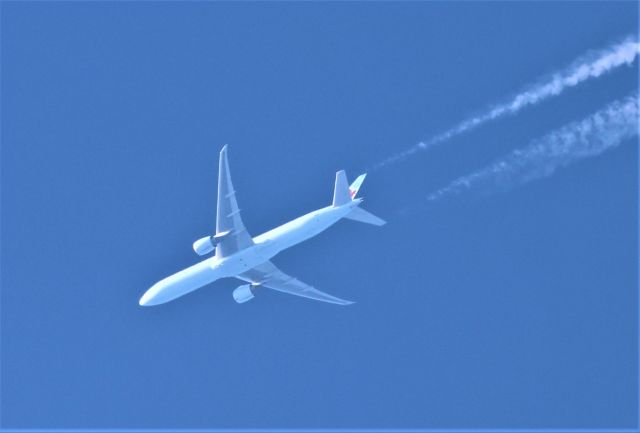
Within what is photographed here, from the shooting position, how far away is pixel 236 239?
44.7 meters

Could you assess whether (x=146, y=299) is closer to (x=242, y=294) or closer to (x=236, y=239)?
(x=242, y=294)

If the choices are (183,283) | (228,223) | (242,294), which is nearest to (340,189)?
(228,223)

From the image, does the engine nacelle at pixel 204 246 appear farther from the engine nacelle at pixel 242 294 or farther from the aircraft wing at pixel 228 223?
the engine nacelle at pixel 242 294

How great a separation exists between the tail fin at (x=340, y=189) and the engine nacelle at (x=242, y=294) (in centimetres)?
599

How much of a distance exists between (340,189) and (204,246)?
17.3ft

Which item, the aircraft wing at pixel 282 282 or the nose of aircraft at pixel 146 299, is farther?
the aircraft wing at pixel 282 282

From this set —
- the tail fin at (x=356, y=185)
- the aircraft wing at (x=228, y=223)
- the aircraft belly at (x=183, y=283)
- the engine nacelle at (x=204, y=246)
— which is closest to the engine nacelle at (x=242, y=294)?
the aircraft belly at (x=183, y=283)

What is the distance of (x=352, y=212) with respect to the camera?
44062 millimetres

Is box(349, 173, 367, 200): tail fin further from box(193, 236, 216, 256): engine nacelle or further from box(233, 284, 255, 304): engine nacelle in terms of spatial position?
box(233, 284, 255, 304): engine nacelle

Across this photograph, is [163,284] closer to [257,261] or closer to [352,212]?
[257,261]

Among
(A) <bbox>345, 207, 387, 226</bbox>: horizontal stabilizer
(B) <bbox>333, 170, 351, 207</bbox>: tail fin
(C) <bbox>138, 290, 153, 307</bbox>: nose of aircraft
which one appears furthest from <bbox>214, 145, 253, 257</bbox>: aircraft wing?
(A) <bbox>345, 207, 387, 226</bbox>: horizontal stabilizer

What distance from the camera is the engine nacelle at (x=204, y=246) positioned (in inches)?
1742

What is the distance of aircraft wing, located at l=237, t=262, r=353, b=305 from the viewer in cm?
4853

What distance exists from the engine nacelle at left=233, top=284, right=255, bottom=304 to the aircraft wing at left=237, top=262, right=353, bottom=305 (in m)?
1.09
